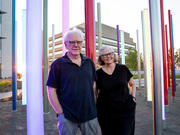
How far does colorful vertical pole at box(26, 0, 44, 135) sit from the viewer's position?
1513mm

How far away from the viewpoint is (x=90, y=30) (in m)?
2.31

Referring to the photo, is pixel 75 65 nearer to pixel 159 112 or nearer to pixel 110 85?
pixel 110 85

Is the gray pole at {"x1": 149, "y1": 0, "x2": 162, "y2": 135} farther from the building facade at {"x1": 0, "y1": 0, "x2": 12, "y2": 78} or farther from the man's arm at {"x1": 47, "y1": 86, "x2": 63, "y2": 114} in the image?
the building facade at {"x1": 0, "y1": 0, "x2": 12, "y2": 78}

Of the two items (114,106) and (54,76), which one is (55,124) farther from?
(54,76)

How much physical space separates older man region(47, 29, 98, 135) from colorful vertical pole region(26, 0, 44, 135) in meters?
0.18

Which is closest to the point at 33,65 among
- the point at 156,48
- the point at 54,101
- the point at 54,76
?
the point at 54,76

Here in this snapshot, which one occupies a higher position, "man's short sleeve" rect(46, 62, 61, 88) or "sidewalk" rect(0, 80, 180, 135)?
"man's short sleeve" rect(46, 62, 61, 88)

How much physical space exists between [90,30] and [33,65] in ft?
3.79

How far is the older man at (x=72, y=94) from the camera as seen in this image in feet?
5.42

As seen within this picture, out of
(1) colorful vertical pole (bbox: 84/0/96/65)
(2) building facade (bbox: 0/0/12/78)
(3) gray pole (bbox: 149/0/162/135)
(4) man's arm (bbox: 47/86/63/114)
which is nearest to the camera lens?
(4) man's arm (bbox: 47/86/63/114)

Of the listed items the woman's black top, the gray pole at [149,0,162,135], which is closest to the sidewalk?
the woman's black top

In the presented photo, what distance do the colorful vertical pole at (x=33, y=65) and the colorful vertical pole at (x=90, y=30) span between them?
0.93 m

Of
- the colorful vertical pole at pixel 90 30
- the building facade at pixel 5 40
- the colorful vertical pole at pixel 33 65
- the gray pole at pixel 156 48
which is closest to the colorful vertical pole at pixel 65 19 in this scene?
the colorful vertical pole at pixel 90 30

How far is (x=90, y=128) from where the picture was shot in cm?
174
